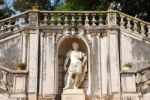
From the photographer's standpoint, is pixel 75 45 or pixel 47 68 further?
pixel 75 45

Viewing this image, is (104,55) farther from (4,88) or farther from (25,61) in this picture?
(4,88)

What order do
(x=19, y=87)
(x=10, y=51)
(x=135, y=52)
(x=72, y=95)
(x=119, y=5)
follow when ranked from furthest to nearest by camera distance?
(x=119, y=5)
(x=135, y=52)
(x=10, y=51)
(x=72, y=95)
(x=19, y=87)

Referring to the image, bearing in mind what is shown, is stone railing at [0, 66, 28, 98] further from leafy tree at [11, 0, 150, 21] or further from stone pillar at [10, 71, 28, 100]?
leafy tree at [11, 0, 150, 21]

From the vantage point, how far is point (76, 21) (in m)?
14.9

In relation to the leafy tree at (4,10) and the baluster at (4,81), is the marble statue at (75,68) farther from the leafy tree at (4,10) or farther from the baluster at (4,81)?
the leafy tree at (4,10)

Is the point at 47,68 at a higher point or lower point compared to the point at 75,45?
lower

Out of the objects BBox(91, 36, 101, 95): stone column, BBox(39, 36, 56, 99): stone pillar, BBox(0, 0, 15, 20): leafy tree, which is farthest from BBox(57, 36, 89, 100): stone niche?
BBox(0, 0, 15, 20): leafy tree

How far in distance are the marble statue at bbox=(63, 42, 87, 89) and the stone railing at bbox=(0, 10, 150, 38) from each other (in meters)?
1.18

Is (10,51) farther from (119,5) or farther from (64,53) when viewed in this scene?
(119,5)

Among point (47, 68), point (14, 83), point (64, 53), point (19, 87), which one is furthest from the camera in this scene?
point (64, 53)

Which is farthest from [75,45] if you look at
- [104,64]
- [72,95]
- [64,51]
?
[72,95]

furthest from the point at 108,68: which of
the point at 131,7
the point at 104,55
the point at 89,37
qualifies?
the point at 131,7

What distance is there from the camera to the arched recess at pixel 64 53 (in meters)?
14.4

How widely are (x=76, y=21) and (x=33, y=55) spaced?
2.30 metres
